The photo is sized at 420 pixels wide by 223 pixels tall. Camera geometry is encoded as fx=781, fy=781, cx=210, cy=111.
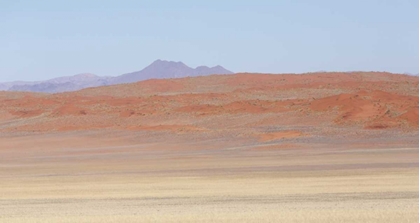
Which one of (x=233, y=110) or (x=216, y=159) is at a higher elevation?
(x=233, y=110)

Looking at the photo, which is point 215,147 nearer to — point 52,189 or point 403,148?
point 403,148

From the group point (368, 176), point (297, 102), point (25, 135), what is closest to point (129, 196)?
point (368, 176)

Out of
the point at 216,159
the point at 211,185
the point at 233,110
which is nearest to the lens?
the point at 211,185

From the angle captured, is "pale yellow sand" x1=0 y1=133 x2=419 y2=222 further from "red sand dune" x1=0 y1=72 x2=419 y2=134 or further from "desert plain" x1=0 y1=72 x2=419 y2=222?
"red sand dune" x1=0 y1=72 x2=419 y2=134

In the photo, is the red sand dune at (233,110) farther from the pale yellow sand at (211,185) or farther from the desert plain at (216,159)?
the pale yellow sand at (211,185)

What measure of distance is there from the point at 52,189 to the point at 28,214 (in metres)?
5.14

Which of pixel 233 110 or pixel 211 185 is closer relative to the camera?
pixel 211 185

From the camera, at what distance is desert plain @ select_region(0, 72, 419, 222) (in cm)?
1415

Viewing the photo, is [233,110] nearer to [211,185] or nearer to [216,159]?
[216,159]

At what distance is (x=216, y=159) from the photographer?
91.1 feet

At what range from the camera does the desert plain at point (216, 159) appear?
46.4 ft

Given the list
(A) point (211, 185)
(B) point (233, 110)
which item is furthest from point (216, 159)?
(B) point (233, 110)

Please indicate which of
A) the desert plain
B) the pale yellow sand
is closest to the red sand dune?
the desert plain

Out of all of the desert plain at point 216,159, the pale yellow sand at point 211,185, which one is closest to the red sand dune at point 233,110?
the desert plain at point 216,159
